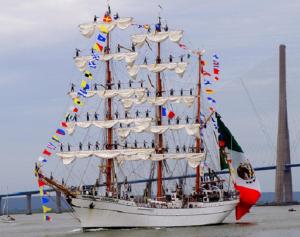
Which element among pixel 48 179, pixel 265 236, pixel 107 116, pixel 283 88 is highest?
pixel 283 88

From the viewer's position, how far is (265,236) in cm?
6244

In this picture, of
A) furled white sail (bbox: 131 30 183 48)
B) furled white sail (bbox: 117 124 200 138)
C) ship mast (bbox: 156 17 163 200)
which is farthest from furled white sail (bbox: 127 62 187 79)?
furled white sail (bbox: 117 124 200 138)

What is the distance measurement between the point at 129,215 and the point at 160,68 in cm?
1202

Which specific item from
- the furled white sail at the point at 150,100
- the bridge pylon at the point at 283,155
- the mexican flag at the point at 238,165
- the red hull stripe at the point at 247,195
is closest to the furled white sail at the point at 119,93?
the furled white sail at the point at 150,100

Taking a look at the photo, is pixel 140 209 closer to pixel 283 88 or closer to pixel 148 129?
pixel 148 129

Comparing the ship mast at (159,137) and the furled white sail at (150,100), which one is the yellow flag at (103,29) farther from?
the furled white sail at (150,100)

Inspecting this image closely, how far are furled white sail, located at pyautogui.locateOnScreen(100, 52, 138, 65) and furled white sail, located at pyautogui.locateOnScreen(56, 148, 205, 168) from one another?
22.6ft

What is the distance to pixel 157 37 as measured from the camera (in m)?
75.4

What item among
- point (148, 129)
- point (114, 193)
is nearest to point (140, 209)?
point (114, 193)

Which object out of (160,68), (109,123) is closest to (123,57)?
(160,68)

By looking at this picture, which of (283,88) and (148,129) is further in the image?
(283,88)

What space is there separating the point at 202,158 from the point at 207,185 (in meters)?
2.80

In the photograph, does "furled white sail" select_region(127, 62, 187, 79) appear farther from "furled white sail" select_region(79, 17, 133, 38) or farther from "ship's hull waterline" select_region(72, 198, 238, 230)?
"ship's hull waterline" select_region(72, 198, 238, 230)

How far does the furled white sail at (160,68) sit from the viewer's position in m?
75.1
